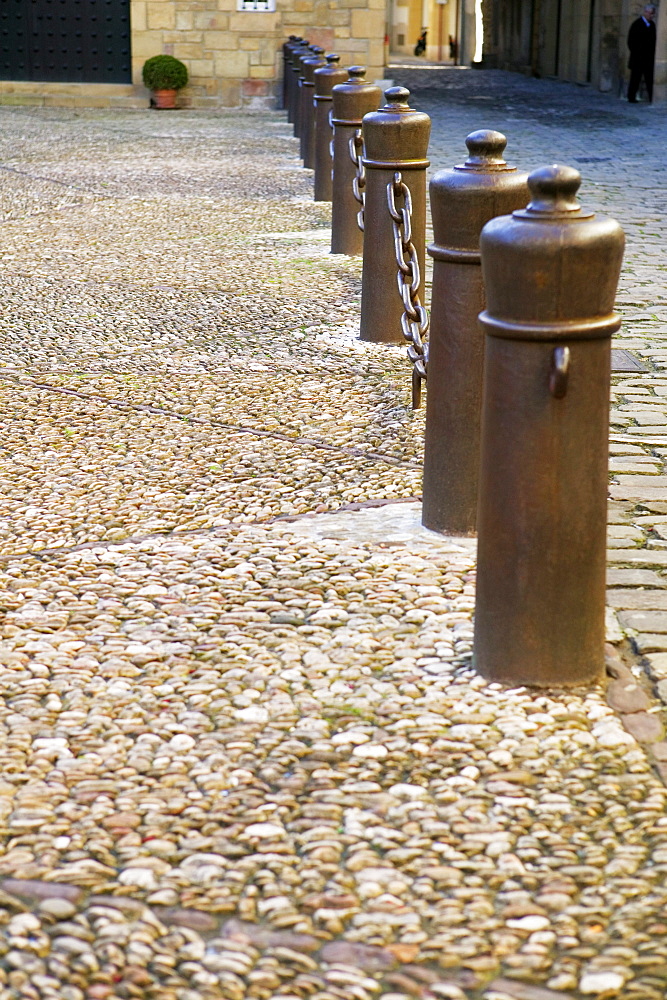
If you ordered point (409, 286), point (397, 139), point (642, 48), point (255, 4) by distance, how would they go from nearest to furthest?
point (409, 286) < point (397, 139) < point (255, 4) < point (642, 48)

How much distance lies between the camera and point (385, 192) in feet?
17.9

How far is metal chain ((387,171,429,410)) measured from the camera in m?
4.20

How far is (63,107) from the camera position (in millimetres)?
21234

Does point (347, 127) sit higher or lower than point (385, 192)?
higher

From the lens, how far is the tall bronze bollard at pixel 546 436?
2494 mm

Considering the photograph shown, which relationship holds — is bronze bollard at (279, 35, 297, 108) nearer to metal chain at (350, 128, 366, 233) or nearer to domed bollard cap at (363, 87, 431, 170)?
metal chain at (350, 128, 366, 233)

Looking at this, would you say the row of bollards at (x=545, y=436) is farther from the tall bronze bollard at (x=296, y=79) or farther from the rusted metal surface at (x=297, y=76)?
the tall bronze bollard at (x=296, y=79)

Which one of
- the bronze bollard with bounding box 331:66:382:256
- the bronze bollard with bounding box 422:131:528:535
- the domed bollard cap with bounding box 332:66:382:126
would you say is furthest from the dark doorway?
the bronze bollard with bounding box 422:131:528:535

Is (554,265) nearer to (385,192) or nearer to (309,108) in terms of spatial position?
(385,192)

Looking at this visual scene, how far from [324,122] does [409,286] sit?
5.63 metres

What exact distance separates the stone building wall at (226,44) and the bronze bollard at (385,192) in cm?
1624

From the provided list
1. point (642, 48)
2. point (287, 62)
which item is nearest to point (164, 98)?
point (287, 62)

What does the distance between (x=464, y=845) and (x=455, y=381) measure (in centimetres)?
149

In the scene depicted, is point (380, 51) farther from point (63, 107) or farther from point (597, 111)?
point (63, 107)
